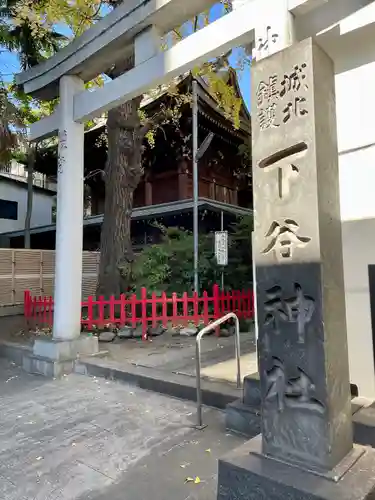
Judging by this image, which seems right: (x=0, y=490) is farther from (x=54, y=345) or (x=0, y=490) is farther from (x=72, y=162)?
(x=72, y=162)

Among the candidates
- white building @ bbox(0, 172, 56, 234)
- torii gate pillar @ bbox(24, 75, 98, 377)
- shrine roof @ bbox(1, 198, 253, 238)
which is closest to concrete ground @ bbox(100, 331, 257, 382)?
torii gate pillar @ bbox(24, 75, 98, 377)

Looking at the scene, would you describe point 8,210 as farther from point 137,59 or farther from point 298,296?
point 298,296

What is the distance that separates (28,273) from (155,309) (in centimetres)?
836

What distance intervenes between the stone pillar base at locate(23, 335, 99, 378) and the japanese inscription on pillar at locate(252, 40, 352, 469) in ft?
12.8

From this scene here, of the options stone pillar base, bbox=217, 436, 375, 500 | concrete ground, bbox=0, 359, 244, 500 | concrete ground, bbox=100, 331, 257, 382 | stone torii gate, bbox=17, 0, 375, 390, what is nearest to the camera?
stone pillar base, bbox=217, 436, 375, 500

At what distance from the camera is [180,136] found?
43.0 ft

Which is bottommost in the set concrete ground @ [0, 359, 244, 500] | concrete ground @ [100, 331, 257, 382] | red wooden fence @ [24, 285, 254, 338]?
concrete ground @ [0, 359, 244, 500]

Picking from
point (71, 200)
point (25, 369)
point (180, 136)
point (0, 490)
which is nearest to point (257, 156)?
point (0, 490)

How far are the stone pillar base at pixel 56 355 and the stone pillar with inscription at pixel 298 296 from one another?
372cm

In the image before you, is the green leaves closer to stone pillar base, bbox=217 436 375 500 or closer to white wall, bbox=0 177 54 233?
stone pillar base, bbox=217 436 375 500

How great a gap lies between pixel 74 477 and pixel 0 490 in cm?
48

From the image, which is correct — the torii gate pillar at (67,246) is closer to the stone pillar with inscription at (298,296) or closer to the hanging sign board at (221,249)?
the hanging sign board at (221,249)

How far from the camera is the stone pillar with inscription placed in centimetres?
205

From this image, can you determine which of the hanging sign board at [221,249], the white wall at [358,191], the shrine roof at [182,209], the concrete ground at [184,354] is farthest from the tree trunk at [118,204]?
the white wall at [358,191]
